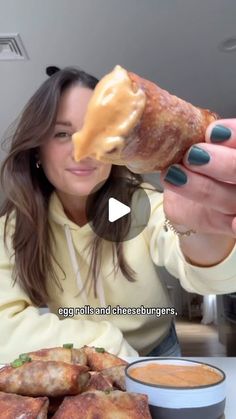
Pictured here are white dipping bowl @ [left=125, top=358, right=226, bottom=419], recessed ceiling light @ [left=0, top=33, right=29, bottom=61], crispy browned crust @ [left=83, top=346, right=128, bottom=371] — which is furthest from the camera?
recessed ceiling light @ [left=0, top=33, right=29, bottom=61]

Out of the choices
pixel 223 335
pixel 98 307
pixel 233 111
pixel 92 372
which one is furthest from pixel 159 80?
pixel 92 372

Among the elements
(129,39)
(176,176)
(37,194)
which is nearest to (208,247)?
(176,176)

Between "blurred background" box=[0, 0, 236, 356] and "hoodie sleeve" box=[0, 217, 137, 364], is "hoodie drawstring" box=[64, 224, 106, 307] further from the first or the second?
"blurred background" box=[0, 0, 236, 356]

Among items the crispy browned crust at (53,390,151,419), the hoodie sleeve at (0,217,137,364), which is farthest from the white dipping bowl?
the hoodie sleeve at (0,217,137,364)

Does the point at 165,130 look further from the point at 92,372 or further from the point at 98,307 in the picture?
the point at 98,307

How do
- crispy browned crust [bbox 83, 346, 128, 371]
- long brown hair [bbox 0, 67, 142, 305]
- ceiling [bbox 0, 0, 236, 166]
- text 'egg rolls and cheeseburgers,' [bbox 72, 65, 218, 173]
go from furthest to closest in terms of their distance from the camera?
1. ceiling [bbox 0, 0, 236, 166]
2. long brown hair [bbox 0, 67, 142, 305]
3. crispy browned crust [bbox 83, 346, 128, 371]
4. text 'egg rolls and cheeseburgers,' [bbox 72, 65, 218, 173]

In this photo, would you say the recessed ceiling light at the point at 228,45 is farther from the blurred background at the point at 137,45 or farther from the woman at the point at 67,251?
the woman at the point at 67,251

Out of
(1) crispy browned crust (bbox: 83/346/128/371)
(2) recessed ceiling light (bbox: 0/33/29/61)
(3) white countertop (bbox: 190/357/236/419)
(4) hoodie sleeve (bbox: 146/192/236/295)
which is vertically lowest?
(3) white countertop (bbox: 190/357/236/419)

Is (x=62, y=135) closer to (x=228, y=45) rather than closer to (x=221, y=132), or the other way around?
(x=221, y=132)
